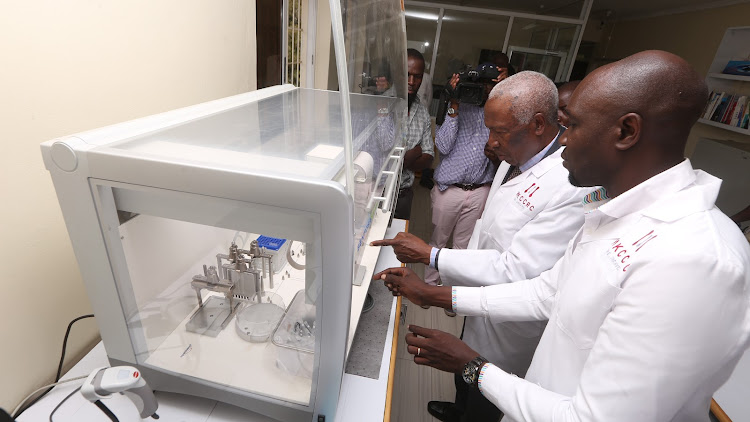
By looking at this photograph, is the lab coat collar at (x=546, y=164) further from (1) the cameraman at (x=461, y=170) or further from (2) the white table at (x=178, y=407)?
(1) the cameraman at (x=461, y=170)

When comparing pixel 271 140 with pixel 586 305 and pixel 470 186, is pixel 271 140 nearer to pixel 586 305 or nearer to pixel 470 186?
pixel 586 305

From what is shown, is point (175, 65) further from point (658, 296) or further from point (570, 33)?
point (570, 33)

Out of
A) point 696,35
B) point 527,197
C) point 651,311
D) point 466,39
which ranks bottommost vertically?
point 527,197

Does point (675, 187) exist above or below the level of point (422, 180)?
above

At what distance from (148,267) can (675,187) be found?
1.06 metres

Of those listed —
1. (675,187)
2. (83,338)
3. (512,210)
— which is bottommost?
(83,338)

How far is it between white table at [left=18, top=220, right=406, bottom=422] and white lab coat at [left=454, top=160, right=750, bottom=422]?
12.5 inches

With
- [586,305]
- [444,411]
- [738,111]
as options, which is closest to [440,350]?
[586,305]

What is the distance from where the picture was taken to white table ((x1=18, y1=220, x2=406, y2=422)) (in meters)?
0.78

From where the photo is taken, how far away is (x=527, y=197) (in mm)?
1243

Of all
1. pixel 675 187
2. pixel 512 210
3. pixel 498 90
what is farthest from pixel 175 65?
pixel 675 187

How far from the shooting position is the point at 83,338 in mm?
972

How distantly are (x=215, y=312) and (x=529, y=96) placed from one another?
1.20 metres

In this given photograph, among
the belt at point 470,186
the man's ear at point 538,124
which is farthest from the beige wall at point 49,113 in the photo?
the belt at point 470,186
